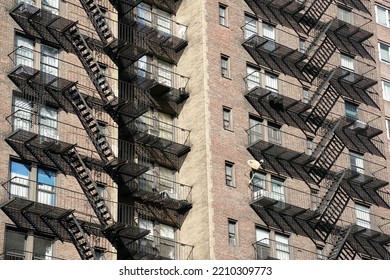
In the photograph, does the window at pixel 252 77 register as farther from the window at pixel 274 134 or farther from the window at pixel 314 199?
the window at pixel 314 199

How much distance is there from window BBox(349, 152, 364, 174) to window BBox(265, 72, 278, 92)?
271 inches

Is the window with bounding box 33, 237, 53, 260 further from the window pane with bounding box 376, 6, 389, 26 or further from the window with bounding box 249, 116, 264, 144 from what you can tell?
the window pane with bounding box 376, 6, 389, 26

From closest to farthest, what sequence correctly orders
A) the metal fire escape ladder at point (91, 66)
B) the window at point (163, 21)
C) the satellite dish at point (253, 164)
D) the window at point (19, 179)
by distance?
the window at point (19, 179) < the metal fire escape ladder at point (91, 66) < the satellite dish at point (253, 164) < the window at point (163, 21)

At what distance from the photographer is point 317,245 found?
72.7 meters

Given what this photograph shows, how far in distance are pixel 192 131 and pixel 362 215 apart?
13112 millimetres

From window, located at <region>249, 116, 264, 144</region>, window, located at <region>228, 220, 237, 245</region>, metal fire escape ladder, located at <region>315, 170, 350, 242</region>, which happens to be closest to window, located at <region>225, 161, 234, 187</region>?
window, located at <region>228, 220, 237, 245</region>

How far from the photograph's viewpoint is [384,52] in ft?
278

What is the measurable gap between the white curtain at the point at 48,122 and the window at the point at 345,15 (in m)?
26.4

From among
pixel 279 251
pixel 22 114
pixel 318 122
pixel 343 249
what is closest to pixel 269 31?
pixel 318 122

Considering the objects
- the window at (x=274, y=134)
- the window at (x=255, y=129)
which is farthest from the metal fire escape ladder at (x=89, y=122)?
the window at (x=274, y=134)

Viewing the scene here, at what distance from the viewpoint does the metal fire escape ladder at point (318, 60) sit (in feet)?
257
